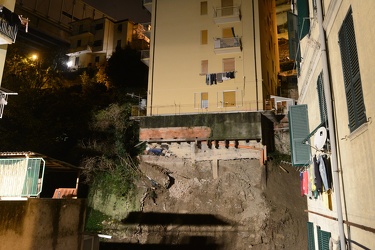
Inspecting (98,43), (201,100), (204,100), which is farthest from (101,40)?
(204,100)

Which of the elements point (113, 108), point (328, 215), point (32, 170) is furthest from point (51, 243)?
point (113, 108)

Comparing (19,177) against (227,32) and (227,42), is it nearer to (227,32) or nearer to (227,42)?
(227,42)

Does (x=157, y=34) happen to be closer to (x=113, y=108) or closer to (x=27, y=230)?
(x=113, y=108)

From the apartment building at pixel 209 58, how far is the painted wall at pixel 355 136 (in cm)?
1638

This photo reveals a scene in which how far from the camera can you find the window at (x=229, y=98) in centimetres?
2431

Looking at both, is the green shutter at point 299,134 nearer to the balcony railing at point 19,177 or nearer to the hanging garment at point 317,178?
the hanging garment at point 317,178

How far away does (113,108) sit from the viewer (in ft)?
86.0

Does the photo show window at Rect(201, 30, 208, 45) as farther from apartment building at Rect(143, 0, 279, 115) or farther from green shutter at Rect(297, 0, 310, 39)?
green shutter at Rect(297, 0, 310, 39)

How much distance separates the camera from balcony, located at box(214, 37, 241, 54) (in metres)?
24.8

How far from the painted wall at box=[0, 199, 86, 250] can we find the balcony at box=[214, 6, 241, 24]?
63.9 ft

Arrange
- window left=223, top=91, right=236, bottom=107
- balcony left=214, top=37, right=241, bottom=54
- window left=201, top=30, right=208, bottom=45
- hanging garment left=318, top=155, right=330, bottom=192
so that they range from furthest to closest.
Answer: window left=201, top=30, right=208, bottom=45 → balcony left=214, top=37, right=241, bottom=54 → window left=223, top=91, right=236, bottom=107 → hanging garment left=318, top=155, right=330, bottom=192

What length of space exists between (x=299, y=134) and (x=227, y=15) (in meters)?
18.1

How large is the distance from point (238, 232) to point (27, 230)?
14.1m

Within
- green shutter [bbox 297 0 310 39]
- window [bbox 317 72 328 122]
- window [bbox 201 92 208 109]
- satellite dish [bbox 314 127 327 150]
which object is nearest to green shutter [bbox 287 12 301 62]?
green shutter [bbox 297 0 310 39]
